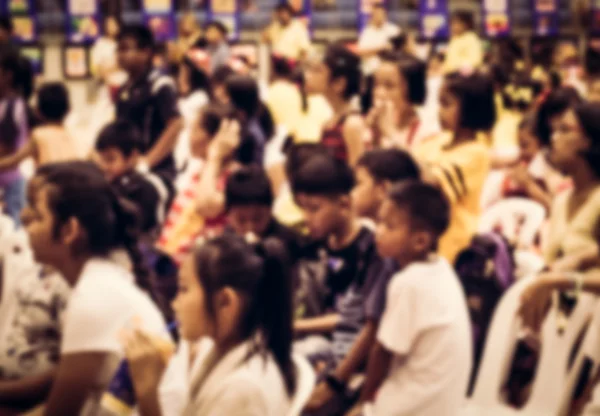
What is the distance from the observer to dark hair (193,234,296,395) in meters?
2.00

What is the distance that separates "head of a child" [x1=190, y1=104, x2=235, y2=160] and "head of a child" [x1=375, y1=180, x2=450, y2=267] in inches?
55.5

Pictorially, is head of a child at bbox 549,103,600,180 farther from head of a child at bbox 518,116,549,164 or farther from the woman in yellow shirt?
head of a child at bbox 518,116,549,164

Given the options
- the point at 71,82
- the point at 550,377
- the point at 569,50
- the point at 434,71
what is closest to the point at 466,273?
the point at 550,377

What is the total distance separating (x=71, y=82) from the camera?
10500 millimetres

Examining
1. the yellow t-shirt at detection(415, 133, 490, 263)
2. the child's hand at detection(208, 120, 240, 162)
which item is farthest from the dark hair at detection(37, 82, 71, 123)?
the yellow t-shirt at detection(415, 133, 490, 263)

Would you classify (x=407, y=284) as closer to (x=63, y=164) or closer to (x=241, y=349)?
(x=241, y=349)

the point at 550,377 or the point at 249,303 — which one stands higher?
the point at 249,303

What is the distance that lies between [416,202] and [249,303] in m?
0.75

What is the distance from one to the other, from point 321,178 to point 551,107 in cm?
186

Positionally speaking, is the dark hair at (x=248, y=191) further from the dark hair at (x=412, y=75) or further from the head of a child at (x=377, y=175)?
the dark hair at (x=412, y=75)

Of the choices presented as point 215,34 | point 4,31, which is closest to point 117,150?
point 4,31

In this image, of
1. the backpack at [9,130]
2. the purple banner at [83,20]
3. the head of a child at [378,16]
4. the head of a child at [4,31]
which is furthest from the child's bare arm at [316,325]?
the purple banner at [83,20]

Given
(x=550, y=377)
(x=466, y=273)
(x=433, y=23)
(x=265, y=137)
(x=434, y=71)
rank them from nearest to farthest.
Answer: (x=550, y=377) → (x=466, y=273) → (x=265, y=137) → (x=434, y=71) → (x=433, y=23)

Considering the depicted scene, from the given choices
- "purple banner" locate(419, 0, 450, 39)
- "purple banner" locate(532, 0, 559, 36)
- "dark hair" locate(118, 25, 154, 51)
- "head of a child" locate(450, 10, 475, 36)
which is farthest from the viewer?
"purple banner" locate(532, 0, 559, 36)
